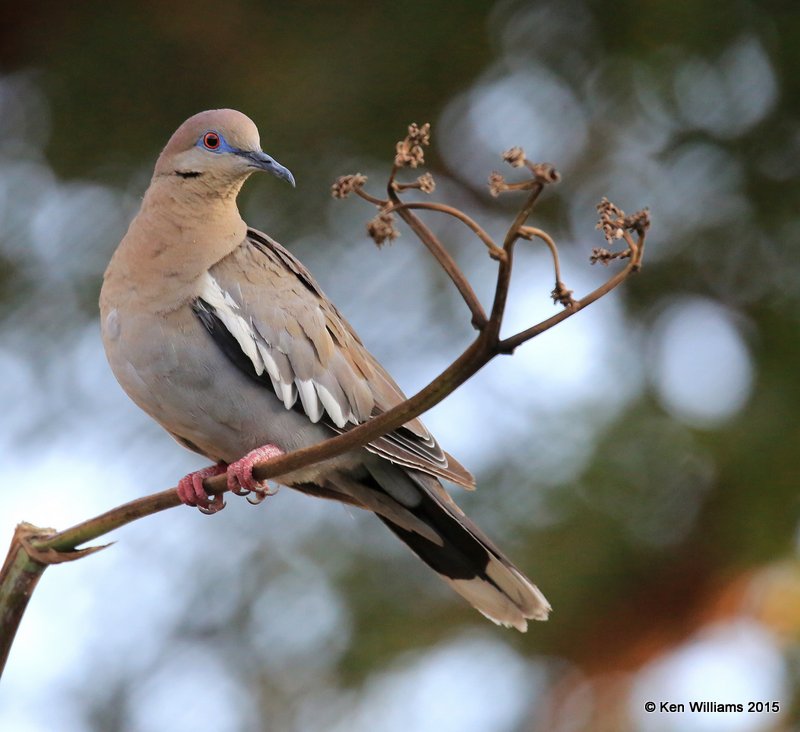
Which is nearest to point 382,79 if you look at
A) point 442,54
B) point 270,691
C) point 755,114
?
point 442,54

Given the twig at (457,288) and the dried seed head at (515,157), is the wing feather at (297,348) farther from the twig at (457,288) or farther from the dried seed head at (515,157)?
the dried seed head at (515,157)

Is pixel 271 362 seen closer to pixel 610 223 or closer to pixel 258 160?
pixel 258 160

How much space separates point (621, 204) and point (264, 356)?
168 centimetres

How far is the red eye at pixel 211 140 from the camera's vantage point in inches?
97.9

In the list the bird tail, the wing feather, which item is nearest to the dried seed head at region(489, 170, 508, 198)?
the wing feather

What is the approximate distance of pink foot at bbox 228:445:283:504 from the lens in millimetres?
2094

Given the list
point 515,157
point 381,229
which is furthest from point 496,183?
point 381,229

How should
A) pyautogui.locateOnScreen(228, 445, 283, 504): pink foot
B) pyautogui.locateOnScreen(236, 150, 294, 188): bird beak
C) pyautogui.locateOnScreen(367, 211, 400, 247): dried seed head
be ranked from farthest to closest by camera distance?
pyautogui.locateOnScreen(236, 150, 294, 188): bird beak < pyautogui.locateOnScreen(228, 445, 283, 504): pink foot < pyautogui.locateOnScreen(367, 211, 400, 247): dried seed head

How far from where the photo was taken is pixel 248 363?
2365 mm

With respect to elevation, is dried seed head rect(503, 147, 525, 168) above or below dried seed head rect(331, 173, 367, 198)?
below

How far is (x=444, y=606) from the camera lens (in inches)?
141

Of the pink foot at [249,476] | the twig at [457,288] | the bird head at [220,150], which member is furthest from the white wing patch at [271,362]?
the twig at [457,288]

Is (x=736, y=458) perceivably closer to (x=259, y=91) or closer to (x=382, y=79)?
(x=382, y=79)

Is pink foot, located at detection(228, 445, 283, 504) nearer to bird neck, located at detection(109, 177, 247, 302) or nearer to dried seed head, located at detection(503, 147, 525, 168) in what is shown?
bird neck, located at detection(109, 177, 247, 302)
